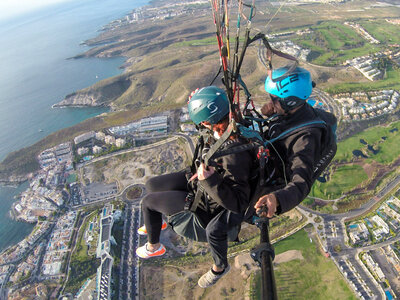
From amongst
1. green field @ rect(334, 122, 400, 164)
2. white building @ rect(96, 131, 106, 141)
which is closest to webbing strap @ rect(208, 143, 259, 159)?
green field @ rect(334, 122, 400, 164)

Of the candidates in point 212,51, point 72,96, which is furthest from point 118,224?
point 212,51

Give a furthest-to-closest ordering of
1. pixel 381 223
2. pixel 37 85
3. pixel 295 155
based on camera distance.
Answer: pixel 37 85 < pixel 381 223 < pixel 295 155

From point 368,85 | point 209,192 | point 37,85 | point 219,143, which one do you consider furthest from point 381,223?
point 37,85

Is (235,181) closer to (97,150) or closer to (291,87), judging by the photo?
(291,87)

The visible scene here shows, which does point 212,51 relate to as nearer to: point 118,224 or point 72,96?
point 72,96

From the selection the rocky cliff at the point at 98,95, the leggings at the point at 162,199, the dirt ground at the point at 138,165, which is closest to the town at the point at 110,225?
the dirt ground at the point at 138,165
